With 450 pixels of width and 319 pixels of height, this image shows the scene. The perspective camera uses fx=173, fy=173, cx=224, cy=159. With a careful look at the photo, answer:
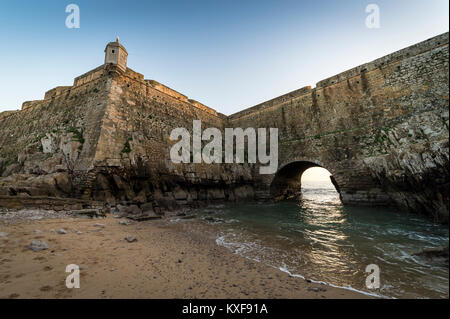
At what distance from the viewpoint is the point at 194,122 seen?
18875 millimetres

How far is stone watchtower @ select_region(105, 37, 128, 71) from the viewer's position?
1248 centimetres

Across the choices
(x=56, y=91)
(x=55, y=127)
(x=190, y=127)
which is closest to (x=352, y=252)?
(x=190, y=127)

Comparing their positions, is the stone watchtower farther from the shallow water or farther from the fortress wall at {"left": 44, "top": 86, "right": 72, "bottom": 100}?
the shallow water

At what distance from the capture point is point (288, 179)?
69.5 ft

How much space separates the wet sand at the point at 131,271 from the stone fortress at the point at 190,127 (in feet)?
15.4

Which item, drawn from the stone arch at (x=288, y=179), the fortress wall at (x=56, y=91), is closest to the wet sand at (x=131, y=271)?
the stone arch at (x=288, y=179)

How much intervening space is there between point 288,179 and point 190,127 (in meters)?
13.2

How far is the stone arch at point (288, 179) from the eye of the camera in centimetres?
1820

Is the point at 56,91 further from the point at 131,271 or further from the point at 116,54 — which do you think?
the point at 131,271

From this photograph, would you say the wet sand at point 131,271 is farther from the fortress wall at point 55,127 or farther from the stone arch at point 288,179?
the stone arch at point 288,179

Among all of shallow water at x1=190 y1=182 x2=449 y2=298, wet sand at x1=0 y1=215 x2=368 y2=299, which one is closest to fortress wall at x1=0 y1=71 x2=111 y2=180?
wet sand at x1=0 y1=215 x2=368 y2=299
